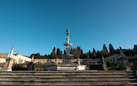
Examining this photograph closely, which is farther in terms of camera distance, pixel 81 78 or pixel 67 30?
pixel 67 30

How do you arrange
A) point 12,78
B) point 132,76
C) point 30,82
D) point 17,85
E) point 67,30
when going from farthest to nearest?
point 67,30 < point 132,76 < point 12,78 < point 30,82 < point 17,85

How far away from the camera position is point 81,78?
18.7 feet

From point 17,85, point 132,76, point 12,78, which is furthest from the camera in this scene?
point 132,76

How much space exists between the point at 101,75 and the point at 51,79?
4162mm

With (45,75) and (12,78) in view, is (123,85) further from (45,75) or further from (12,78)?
(12,78)

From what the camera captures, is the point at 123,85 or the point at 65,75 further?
the point at 65,75

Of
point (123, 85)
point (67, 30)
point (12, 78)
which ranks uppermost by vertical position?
point (67, 30)

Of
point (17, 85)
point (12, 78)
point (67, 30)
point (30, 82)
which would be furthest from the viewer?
point (67, 30)

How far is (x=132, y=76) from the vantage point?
237 inches

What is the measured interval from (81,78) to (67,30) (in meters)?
13.7

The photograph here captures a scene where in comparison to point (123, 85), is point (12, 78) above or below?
above

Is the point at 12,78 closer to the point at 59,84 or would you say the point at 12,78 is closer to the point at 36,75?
the point at 36,75

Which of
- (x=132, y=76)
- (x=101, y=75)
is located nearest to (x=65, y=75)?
(x=101, y=75)

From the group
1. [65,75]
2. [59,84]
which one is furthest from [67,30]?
[59,84]
